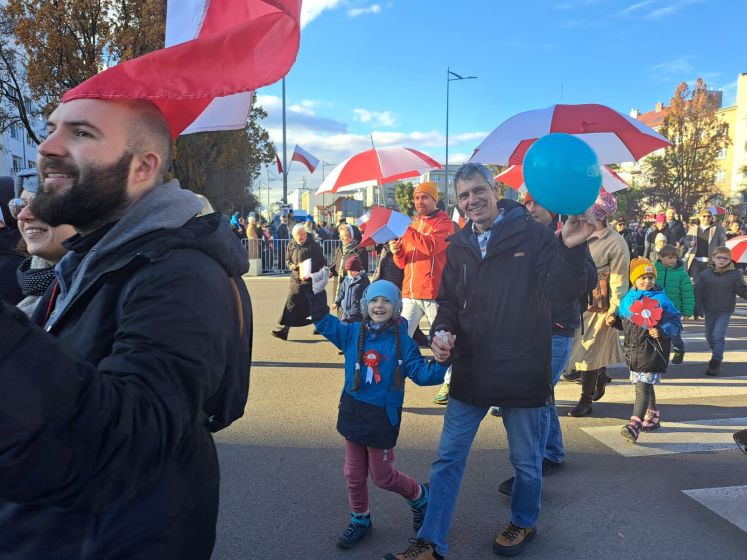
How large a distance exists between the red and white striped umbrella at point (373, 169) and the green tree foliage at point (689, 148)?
27664mm

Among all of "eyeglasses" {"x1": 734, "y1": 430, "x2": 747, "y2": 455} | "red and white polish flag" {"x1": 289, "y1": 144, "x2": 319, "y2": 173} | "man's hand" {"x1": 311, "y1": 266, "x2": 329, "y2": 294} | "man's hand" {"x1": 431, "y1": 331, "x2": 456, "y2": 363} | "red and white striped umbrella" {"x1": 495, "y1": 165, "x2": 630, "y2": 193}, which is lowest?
"eyeglasses" {"x1": 734, "y1": 430, "x2": 747, "y2": 455}

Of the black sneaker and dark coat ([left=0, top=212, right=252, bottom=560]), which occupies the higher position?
dark coat ([left=0, top=212, right=252, bottom=560])

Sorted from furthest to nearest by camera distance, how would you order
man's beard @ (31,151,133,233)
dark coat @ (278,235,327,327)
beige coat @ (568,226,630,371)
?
dark coat @ (278,235,327,327)
beige coat @ (568,226,630,371)
man's beard @ (31,151,133,233)

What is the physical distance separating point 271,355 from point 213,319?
22.1ft

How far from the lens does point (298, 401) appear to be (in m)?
5.66

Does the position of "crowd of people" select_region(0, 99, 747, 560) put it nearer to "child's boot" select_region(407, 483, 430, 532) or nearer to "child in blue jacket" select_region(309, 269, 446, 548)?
"child in blue jacket" select_region(309, 269, 446, 548)

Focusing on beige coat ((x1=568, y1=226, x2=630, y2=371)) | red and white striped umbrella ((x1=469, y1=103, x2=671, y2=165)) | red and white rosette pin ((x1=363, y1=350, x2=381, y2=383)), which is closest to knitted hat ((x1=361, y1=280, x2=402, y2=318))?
red and white rosette pin ((x1=363, y1=350, x2=381, y2=383))

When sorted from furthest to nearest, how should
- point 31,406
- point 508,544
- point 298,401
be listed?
point 298,401 < point 508,544 < point 31,406

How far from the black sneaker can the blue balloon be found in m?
2.11

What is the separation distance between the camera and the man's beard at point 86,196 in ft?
3.94

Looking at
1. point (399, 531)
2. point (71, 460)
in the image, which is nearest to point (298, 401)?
point (399, 531)

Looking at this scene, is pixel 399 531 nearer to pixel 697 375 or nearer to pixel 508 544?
pixel 508 544

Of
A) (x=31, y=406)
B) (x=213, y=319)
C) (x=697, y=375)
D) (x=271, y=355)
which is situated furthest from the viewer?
(x=271, y=355)

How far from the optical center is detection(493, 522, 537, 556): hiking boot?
10.1 ft
